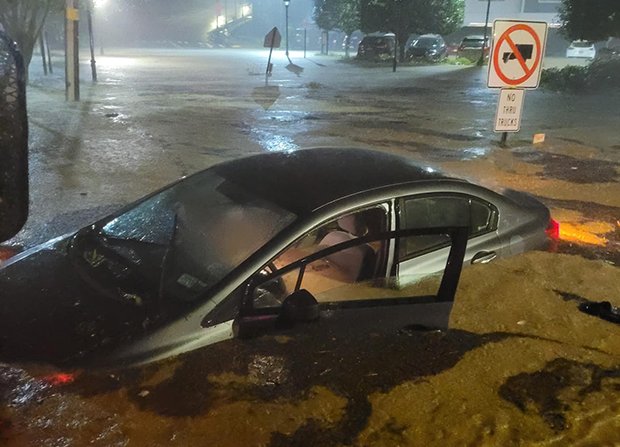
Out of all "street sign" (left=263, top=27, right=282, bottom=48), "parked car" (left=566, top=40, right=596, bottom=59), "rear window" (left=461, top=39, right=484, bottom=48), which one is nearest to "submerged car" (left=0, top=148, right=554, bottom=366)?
"street sign" (left=263, top=27, right=282, bottom=48)

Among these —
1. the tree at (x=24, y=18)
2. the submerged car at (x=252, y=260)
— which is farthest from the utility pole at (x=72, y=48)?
the submerged car at (x=252, y=260)

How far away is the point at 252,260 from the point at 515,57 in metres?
7.20

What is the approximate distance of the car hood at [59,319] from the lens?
2965 mm

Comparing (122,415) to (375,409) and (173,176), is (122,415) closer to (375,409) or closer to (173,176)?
(375,409)

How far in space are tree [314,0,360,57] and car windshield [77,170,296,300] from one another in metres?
36.9

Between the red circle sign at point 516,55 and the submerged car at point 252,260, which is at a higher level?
the red circle sign at point 516,55

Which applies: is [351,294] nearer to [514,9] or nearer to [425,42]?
[425,42]

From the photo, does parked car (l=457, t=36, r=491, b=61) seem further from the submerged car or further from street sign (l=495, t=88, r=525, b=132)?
the submerged car

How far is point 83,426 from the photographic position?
9.25 ft

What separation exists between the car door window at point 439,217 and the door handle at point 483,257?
14 cm

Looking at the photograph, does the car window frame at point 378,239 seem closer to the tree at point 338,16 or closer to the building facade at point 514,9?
the tree at point 338,16

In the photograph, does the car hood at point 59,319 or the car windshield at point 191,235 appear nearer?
the car hood at point 59,319

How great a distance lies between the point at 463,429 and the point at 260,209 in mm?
Answer: 1601

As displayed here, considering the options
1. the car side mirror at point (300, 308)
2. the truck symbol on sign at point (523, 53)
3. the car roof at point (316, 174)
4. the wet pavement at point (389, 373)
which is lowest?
the wet pavement at point (389, 373)
